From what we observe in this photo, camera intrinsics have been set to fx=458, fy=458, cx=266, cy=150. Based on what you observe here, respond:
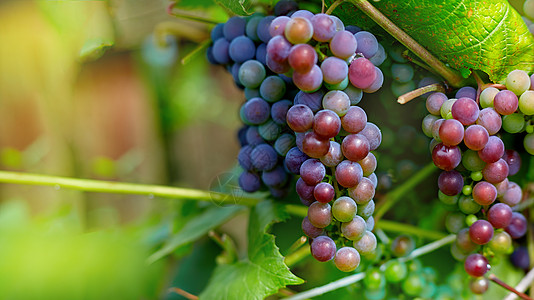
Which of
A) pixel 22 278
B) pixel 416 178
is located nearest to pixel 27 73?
pixel 22 278

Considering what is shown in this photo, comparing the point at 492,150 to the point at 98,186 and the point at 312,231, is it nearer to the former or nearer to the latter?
the point at 312,231

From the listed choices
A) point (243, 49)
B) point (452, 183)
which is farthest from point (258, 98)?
point (452, 183)

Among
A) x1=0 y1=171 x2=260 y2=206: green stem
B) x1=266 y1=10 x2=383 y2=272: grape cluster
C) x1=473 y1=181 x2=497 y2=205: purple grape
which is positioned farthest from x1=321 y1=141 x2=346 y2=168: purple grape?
x1=0 y1=171 x2=260 y2=206: green stem

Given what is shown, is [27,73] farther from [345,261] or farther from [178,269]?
[345,261]

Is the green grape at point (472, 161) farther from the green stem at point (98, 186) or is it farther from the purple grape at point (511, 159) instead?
the green stem at point (98, 186)

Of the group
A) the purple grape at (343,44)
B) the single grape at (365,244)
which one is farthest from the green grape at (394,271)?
the purple grape at (343,44)

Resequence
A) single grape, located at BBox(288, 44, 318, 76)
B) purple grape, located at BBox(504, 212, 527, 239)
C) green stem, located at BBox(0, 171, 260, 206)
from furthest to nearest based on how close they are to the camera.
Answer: green stem, located at BBox(0, 171, 260, 206) < purple grape, located at BBox(504, 212, 527, 239) < single grape, located at BBox(288, 44, 318, 76)

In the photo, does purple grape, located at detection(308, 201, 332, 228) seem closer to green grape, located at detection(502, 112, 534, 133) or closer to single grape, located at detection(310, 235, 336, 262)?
single grape, located at detection(310, 235, 336, 262)
